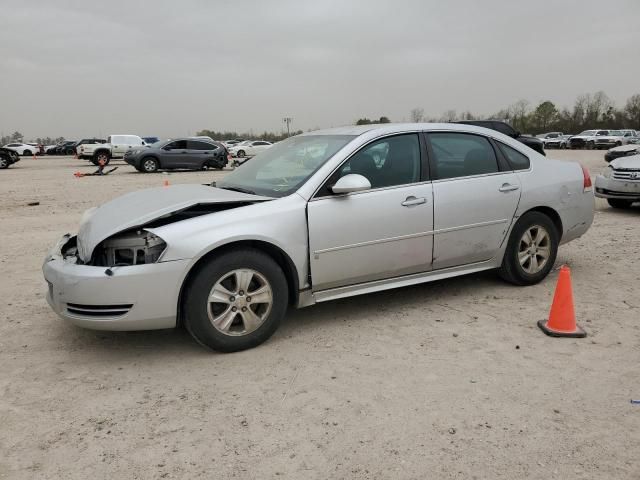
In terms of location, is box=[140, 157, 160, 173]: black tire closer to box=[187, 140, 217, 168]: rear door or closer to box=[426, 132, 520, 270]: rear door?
box=[187, 140, 217, 168]: rear door

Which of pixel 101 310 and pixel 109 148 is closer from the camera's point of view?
pixel 101 310

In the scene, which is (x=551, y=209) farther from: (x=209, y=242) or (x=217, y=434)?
(x=217, y=434)

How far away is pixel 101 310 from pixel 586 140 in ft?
163

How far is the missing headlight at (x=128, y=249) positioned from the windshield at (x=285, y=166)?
97 centimetres

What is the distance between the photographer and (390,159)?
446 cm

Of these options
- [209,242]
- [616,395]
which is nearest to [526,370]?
[616,395]

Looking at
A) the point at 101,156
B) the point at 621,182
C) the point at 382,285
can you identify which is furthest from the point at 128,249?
the point at 101,156

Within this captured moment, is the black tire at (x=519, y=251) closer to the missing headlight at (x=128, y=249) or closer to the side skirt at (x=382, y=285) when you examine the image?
the side skirt at (x=382, y=285)

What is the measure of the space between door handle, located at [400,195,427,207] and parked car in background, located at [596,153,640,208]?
715 cm

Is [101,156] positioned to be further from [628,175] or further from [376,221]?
[376,221]

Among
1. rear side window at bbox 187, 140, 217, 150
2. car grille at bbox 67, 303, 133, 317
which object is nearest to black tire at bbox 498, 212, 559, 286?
car grille at bbox 67, 303, 133, 317

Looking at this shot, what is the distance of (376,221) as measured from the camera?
4.17m

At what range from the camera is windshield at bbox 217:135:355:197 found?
166 inches

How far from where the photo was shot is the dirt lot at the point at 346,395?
2553mm
